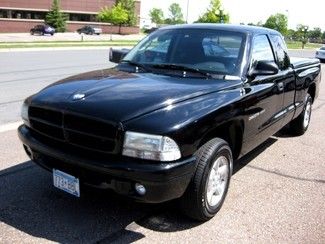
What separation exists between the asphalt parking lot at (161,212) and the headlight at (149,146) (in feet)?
1.55

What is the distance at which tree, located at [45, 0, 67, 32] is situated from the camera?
226 feet

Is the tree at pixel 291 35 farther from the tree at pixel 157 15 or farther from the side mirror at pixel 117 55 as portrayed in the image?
the side mirror at pixel 117 55

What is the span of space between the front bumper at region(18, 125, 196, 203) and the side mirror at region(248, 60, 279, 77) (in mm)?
1614

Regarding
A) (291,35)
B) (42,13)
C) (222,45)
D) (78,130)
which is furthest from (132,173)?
(291,35)

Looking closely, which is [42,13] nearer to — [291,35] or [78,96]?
[291,35]

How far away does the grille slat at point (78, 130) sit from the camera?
A: 3.45 meters

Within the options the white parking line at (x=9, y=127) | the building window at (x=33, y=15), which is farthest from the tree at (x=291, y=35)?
the white parking line at (x=9, y=127)

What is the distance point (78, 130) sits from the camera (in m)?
3.58

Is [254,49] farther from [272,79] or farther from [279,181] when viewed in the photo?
[279,181]

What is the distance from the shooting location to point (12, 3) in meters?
67.0

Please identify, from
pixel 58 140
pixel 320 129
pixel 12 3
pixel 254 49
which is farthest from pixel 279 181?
pixel 12 3

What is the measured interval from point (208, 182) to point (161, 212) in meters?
0.62

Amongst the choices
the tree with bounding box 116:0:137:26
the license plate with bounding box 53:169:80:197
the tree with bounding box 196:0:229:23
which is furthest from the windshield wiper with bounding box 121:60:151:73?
the tree with bounding box 116:0:137:26

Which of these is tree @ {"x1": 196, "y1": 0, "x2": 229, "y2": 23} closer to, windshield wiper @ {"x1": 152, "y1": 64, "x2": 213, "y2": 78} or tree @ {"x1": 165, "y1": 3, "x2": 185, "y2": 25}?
windshield wiper @ {"x1": 152, "y1": 64, "x2": 213, "y2": 78}
